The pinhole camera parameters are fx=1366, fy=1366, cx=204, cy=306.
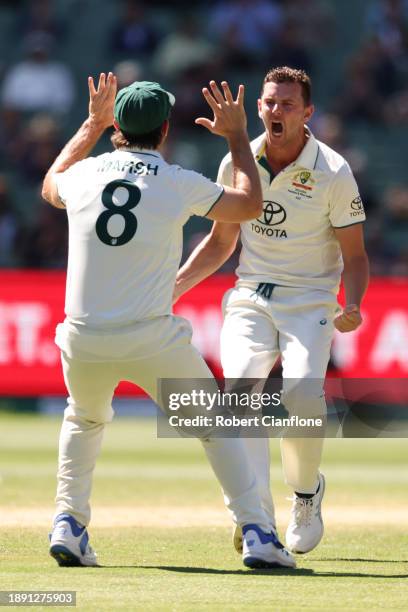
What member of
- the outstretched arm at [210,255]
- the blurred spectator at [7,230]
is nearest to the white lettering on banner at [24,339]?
the blurred spectator at [7,230]

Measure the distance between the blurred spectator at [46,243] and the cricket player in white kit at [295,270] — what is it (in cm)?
1016

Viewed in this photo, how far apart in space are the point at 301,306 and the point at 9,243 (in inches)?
439

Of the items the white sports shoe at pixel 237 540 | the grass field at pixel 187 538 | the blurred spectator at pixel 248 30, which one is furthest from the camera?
the blurred spectator at pixel 248 30

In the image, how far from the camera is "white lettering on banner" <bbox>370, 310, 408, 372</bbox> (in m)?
15.5

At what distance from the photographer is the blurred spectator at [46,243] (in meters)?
17.4

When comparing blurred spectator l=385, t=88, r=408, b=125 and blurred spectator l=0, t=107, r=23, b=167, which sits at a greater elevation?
blurred spectator l=385, t=88, r=408, b=125

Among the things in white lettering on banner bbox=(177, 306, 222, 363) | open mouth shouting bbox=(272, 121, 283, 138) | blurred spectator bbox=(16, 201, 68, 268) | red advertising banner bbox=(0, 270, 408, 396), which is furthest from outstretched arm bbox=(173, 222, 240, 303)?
blurred spectator bbox=(16, 201, 68, 268)

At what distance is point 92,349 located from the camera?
238 inches

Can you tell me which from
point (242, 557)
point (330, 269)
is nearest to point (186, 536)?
point (242, 557)

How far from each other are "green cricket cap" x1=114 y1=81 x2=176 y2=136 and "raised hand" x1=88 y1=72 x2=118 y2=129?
12.9 inches

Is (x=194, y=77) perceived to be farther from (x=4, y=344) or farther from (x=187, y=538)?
(x=187, y=538)

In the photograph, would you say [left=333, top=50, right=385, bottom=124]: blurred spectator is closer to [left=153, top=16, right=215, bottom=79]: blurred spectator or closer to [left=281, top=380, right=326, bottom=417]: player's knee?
[left=153, top=16, right=215, bottom=79]: blurred spectator

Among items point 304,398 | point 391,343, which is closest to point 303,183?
point 304,398

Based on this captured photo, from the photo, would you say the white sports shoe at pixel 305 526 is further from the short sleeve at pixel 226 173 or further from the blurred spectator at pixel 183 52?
the blurred spectator at pixel 183 52
